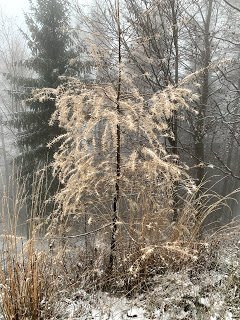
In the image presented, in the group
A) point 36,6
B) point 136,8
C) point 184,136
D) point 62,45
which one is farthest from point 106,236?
point 184,136

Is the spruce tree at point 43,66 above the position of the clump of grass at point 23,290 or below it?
above

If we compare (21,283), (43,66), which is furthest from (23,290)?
(43,66)

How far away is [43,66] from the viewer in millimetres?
10648

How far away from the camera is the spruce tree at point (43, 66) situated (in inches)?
420

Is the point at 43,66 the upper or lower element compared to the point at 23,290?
upper

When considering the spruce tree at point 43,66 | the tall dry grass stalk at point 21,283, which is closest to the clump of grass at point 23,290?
the tall dry grass stalk at point 21,283

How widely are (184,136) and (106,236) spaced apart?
14089 millimetres

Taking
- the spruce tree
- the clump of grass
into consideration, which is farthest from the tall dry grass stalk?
the spruce tree

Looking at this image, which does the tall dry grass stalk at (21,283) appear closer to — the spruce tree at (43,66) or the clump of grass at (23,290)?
the clump of grass at (23,290)

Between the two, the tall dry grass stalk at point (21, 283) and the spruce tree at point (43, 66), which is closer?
the tall dry grass stalk at point (21, 283)

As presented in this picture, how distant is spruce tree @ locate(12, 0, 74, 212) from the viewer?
10.7 meters

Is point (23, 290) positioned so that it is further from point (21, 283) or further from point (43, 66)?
point (43, 66)

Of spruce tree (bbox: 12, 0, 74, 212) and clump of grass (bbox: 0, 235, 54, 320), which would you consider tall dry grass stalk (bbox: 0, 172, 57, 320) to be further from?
spruce tree (bbox: 12, 0, 74, 212)

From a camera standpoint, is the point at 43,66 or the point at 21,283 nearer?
the point at 21,283
